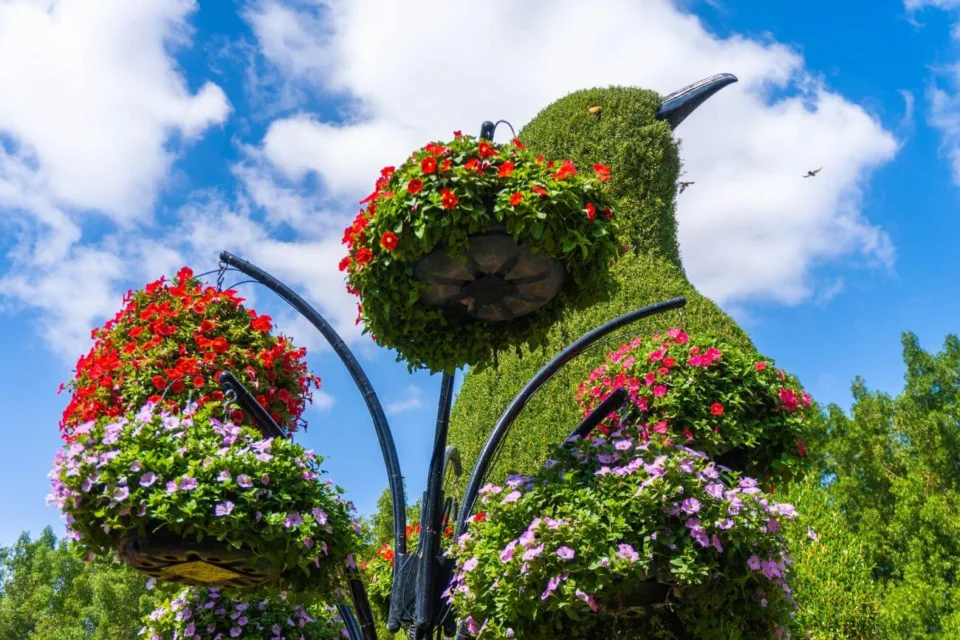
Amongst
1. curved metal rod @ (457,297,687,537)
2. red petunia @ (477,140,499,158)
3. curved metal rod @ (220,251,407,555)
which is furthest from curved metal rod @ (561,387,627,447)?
red petunia @ (477,140,499,158)

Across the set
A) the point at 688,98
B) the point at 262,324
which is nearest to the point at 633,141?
the point at 688,98

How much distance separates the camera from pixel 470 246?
2930 mm

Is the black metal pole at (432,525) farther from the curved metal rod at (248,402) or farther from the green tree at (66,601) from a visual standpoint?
the green tree at (66,601)

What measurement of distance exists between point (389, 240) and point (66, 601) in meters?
23.8

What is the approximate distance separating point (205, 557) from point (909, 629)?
1283cm

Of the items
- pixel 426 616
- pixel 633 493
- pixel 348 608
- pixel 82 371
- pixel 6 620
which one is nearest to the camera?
pixel 633 493

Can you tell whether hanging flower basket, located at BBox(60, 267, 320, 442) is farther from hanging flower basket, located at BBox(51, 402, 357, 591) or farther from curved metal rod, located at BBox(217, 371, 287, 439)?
hanging flower basket, located at BBox(51, 402, 357, 591)

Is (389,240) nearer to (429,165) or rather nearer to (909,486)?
(429,165)

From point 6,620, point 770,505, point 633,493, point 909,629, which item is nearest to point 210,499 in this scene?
point 633,493

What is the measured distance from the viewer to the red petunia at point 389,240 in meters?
2.95

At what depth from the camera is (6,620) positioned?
2206 centimetres

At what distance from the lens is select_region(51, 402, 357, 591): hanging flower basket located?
268cm

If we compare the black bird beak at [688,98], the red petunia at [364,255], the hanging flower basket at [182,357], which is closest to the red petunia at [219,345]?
the hanging flower basket at [182,357]

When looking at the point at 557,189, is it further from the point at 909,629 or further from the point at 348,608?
the point at 909,629
